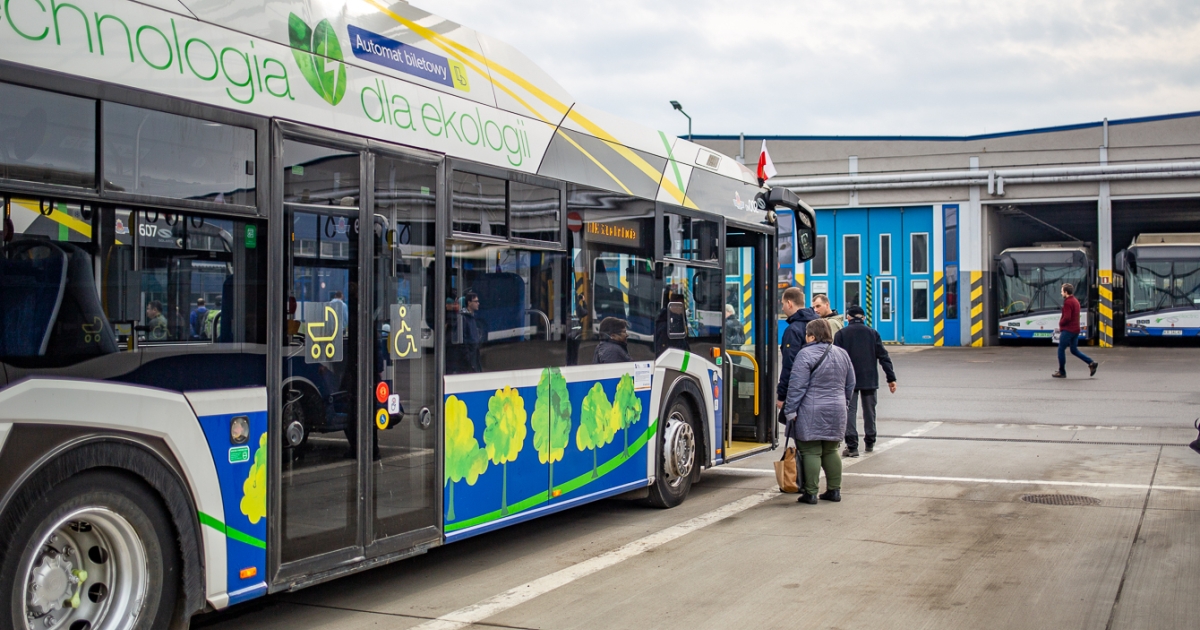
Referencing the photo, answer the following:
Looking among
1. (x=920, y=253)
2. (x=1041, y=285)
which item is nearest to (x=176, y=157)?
(x=1041, y=285)

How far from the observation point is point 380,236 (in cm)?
576

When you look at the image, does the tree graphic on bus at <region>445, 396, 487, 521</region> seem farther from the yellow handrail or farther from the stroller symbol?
the yellow handrail

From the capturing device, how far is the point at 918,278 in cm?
3819

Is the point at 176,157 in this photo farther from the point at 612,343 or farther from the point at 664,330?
the point at 664,330

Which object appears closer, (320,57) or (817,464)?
(320,57)

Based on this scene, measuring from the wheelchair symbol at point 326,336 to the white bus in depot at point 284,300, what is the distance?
0.01 metres

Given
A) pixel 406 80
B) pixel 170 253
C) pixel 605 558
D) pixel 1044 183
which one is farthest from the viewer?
pixel 1044 183

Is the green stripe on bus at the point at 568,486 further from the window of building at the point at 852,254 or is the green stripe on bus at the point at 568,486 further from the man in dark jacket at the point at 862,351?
the window of building at the point at 852,254

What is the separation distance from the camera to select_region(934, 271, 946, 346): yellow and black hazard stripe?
37.6 m

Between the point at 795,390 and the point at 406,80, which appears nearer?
the point at 406,80

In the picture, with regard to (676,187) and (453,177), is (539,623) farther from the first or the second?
(676,187)

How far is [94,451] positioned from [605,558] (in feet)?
12.5

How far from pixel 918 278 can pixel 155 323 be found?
1429 inches

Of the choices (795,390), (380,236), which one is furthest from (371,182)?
(795,390)
